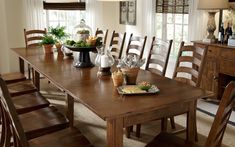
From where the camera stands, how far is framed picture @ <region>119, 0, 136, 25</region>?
20.1 ft

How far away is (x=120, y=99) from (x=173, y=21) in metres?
3.66

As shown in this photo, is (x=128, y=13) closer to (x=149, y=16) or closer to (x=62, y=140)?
(x=149, y=16)

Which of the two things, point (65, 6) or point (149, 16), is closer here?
point (149, 16)

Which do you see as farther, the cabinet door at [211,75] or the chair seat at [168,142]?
the cabinet door at [211,75]

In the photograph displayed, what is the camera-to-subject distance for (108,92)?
2193mm

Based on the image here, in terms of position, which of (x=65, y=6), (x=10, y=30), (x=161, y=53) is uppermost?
(x=65, y=6)

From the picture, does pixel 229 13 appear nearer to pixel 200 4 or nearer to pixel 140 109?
pixel 200 4

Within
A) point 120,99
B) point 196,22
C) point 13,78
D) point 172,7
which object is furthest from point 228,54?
point 13,78

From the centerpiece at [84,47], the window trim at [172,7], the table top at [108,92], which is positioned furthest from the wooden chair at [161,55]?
the window trim at [172,7]

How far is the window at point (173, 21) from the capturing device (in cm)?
504

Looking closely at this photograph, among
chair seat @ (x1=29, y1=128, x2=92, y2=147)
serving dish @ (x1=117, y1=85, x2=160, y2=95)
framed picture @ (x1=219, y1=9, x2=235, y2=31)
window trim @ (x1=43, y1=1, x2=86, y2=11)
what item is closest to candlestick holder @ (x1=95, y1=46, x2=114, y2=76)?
serving dish @ (x1=117, y1=85, x2=160, y2=95)

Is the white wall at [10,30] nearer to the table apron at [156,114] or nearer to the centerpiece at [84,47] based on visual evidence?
the centerpiece at [84,47]

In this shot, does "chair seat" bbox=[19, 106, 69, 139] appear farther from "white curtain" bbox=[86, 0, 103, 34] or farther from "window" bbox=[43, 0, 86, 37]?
"white curtain" bbox=[86, 0, 103, 34]

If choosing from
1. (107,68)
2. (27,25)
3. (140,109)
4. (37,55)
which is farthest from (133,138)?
(27,25)
